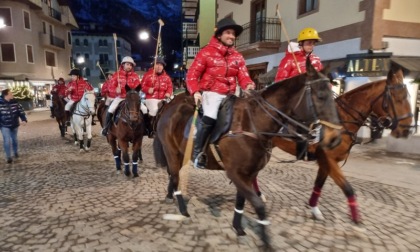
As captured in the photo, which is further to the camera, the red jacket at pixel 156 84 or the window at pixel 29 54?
the window at pixel 29 54

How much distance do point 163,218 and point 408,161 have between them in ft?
24.7

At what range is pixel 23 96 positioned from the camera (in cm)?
2606

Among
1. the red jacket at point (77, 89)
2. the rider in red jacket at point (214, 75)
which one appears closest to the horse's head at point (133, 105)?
the rider in red jacket at point (214, 75)

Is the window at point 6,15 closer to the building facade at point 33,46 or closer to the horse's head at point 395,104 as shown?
the building facade at point 33,46

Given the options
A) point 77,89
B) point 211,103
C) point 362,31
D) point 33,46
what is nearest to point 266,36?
point 362,31

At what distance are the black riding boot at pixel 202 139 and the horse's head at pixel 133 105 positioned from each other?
2.90 meters

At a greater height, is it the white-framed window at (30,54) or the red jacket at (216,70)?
the white-framed window at (30,54)

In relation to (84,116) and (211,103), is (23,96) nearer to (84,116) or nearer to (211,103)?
(84,116)

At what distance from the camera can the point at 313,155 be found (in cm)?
459

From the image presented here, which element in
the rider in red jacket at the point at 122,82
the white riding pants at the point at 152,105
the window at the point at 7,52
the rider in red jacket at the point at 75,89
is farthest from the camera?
the window at the point at 7,52

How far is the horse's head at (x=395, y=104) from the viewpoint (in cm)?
448

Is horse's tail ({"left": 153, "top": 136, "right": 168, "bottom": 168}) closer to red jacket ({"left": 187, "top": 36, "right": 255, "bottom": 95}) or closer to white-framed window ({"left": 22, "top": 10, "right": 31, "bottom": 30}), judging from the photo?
red jacket ({"left": 187, "top": 36, "right": 255, "bottom": 95})

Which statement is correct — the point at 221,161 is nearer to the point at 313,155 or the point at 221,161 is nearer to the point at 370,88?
the point at 313,155

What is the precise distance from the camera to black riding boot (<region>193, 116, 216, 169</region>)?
3818 millimetres
